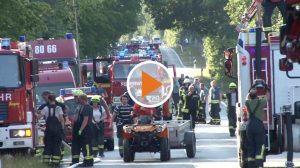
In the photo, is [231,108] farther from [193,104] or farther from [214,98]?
[214,98]

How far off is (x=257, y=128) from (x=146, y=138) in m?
4.76

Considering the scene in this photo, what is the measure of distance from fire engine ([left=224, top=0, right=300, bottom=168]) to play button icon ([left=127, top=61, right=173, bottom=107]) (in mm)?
1487

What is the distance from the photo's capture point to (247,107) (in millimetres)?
21188

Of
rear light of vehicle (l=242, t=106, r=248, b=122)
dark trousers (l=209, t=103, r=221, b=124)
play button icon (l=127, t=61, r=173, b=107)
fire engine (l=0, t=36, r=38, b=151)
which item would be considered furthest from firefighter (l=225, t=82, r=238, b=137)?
rear light of vehicle (l=242, t=106, r=248, b=122)

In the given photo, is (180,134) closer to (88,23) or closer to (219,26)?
(88,23)

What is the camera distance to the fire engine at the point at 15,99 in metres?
25.4

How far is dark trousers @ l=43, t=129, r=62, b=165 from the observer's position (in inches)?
970

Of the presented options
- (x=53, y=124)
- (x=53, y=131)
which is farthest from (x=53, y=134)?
(x=53, y=124)

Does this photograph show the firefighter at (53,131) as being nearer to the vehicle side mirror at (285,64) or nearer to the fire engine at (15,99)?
the fire engine at (15,99)

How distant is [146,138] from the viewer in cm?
2541

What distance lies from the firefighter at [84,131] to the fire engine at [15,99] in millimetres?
1212

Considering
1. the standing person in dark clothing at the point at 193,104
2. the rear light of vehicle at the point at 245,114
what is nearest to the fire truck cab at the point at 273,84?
the rear light of vehicle at the point at 245,114

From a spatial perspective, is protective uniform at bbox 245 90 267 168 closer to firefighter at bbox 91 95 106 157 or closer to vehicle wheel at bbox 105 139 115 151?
firefighter at bbox 91 95 106 157

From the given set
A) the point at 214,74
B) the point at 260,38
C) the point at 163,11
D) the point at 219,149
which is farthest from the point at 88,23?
the point at 260,38
